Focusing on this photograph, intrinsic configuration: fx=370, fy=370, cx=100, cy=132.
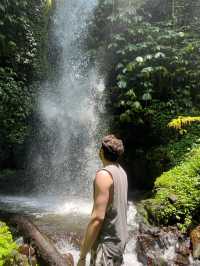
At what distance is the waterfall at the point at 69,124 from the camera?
14648 mm

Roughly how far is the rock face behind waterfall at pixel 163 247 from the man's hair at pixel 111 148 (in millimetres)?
4351

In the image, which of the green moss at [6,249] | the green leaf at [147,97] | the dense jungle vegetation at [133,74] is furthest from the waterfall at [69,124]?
the green moss at [6,249]

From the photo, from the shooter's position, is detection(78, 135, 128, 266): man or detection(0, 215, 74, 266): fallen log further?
detection(0, 215, 74, 266): fallen log

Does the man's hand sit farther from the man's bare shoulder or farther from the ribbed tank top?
the man's bare shoulder

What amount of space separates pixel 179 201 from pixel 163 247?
1235mm

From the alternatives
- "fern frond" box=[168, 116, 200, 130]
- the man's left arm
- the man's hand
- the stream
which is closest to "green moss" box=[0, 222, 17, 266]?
the man's hand

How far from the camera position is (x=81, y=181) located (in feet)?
46.6

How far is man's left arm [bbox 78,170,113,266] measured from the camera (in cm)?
324

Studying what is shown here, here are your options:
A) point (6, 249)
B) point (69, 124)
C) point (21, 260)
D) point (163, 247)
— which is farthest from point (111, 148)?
point (69, 124)

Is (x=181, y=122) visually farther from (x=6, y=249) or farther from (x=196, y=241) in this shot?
(x=6, y=249)

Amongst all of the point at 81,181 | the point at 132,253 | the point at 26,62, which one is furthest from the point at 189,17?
the point at 132,253

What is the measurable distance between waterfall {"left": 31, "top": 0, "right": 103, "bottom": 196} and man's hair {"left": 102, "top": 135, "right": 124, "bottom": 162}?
34.4ft

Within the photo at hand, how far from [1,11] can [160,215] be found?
10.2 m

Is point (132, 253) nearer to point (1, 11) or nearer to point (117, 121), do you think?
point (117, 121)
